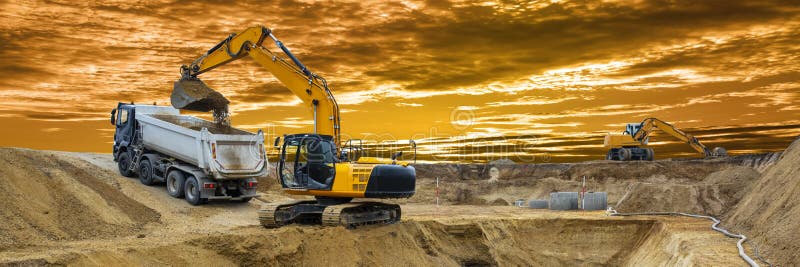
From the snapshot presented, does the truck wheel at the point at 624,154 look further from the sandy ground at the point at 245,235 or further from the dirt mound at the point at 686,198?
the sandy ground at the point at 245,235

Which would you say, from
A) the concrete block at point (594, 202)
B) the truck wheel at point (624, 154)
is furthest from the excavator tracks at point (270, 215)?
the truck wheel at point (624, 154)

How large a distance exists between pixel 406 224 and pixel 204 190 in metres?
6.75

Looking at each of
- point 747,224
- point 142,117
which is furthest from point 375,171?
point 142,117

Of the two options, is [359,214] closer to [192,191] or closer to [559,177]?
[192,191]

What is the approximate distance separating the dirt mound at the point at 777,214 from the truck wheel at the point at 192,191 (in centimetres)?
1520

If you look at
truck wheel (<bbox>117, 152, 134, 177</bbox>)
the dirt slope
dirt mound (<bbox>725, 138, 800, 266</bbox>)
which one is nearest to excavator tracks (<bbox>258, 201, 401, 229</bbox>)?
truck wheel (<bbox>117, 152, 134, 177</bbox>)

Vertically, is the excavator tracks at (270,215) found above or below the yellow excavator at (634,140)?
below

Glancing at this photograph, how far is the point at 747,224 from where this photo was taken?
15242mm

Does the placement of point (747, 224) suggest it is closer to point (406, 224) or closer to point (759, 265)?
point (759, 265)

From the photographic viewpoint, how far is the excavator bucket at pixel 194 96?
20.3 m

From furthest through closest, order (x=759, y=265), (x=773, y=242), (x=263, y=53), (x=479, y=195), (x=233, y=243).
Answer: (x=479, y=195) < (x=263, y=53) < (x=233, y=243) < (x=773, y=242) < (x=759, y=265)

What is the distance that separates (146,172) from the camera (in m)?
21.2

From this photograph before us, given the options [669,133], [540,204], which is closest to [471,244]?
[540,204]

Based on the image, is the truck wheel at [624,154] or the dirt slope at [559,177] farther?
the truck wheel at [624,154]
